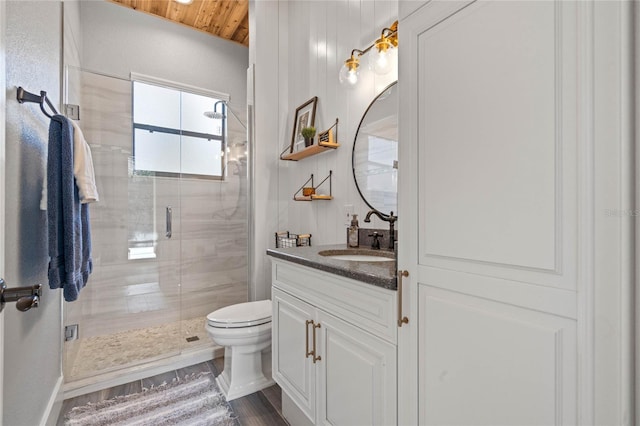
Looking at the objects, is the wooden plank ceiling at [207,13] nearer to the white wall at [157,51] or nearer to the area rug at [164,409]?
the white wall at [157,51]

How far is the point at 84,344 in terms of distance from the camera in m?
2.45

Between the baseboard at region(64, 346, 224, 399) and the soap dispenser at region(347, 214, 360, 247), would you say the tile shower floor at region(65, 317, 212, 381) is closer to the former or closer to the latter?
the baseboard at region(64, 346, 224, 399)

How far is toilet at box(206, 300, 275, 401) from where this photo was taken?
1.87 m

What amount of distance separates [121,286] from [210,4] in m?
2.71

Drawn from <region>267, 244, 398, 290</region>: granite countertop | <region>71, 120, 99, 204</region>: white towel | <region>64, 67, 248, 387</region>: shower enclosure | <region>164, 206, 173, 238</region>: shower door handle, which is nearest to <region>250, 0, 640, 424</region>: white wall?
<region>64, 67, 248, 387</region>: shower enclosure

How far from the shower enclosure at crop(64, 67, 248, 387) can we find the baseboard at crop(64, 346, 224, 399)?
2 centimetres

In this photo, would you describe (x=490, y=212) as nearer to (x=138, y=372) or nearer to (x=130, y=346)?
(x=138, y=372)

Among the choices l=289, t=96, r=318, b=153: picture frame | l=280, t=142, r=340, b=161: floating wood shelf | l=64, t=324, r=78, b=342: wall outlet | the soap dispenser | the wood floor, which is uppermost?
l=289, t=96, r=318, b=153: picture frame

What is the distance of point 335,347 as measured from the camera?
1204mm

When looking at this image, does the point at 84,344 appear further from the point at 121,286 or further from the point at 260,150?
the point at 260,150

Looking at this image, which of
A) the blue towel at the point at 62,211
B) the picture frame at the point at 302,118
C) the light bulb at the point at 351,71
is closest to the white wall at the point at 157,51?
the picture frame at the point at 302,118

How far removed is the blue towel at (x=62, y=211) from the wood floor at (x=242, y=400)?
94cm

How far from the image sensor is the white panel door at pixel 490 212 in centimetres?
60

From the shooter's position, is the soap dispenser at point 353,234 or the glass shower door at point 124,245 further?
the glass shower door at point 124,245
